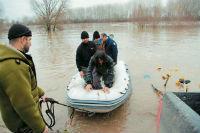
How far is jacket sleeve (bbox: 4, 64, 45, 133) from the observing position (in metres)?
1.06

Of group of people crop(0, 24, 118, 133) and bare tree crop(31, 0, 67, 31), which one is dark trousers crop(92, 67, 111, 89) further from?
bare tree crop(31, 0, 67, 31)

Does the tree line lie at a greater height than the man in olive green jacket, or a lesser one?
greater

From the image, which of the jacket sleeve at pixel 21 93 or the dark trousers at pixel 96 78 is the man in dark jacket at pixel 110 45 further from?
the jacket sleeve at pixel 21 93

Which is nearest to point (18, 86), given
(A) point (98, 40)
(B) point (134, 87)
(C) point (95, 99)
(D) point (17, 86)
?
(D) point (17, 86)

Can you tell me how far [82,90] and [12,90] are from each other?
1855 mm

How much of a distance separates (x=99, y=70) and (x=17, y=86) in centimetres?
203

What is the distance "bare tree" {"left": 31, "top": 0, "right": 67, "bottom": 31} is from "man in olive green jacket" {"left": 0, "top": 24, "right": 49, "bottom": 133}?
27.3 m

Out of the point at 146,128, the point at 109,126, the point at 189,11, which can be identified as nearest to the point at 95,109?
the point at 109,126

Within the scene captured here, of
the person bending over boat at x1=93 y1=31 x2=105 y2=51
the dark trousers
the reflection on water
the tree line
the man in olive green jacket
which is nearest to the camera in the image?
the man in olive green jacket

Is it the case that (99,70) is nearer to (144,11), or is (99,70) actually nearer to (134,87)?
(134,87)

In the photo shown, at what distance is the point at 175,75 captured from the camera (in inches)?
198

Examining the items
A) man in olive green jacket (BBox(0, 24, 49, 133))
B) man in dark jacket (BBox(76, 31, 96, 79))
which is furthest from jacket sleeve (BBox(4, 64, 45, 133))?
man in dark jacket (BBox(76, 31, 96, 79))

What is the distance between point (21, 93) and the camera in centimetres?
110

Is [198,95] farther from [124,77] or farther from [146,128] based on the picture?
[124,77]
